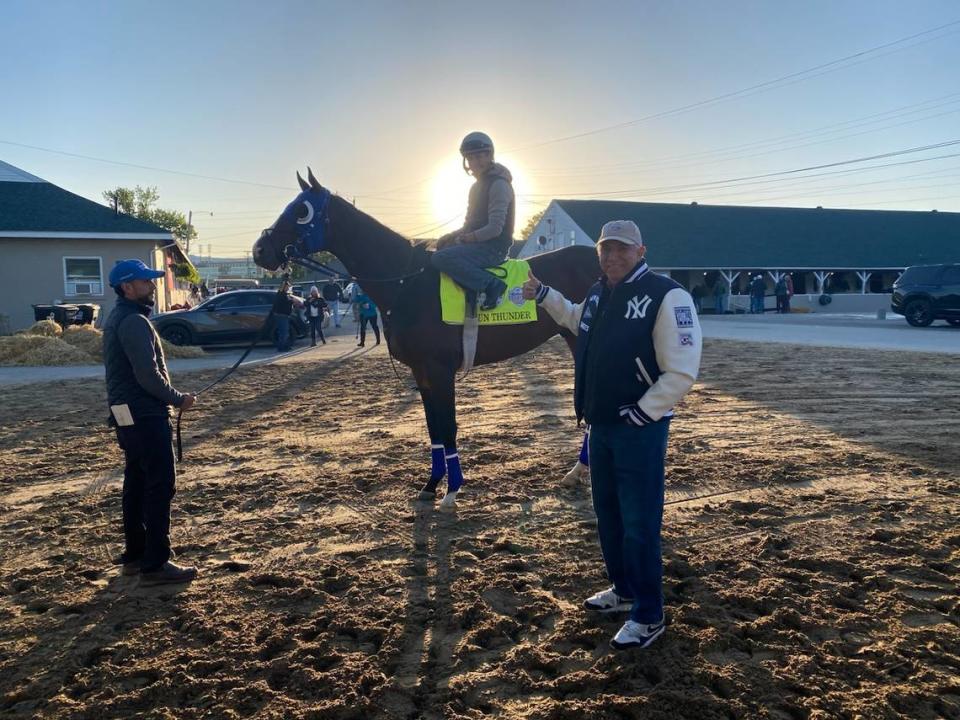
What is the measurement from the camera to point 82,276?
2280 cm

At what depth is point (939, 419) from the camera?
25.8ft

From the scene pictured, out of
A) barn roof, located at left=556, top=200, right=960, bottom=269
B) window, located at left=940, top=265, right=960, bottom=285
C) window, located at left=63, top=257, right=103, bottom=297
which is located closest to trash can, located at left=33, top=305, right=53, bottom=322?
window, located at left=63, top=257, right=103, bottom=297

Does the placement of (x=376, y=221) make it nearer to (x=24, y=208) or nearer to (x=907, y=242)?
(x=24, y=208)

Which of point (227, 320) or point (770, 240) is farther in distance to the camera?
point (770, 240)

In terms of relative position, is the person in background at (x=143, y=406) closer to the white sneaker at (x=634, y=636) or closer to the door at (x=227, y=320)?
the white sneaker at (x=634, y=636)

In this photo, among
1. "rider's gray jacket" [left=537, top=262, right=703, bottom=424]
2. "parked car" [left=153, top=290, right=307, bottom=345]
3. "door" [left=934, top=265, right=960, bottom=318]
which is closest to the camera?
"rider's gray jacket" [left=537, top=262, right=703, bottom=424]

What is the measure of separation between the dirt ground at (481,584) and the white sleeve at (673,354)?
1195 millimetres

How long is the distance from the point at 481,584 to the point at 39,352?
15110 millimetres

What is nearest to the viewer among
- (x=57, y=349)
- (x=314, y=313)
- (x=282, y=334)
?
(x=57, y=349)

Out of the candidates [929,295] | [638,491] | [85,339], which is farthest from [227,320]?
[929,295]

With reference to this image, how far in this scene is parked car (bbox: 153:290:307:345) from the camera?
715 inches

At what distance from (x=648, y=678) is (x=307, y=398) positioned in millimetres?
8143

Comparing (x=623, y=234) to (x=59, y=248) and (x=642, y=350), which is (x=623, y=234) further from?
(x=59, y=248)

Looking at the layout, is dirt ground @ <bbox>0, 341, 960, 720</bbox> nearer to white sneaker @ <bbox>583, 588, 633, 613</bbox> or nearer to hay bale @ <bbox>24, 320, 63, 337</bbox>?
white sneaker @ <bbox>583, 588, 633, 613</bbox>
